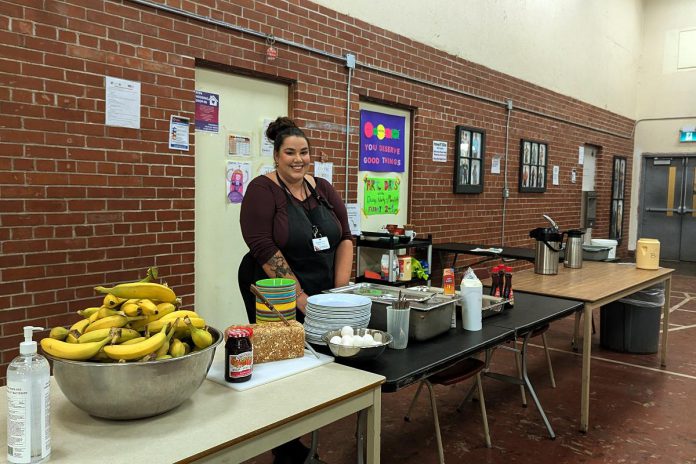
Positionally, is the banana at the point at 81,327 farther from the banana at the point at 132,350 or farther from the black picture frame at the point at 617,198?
the black picture frame at the point at 617,198

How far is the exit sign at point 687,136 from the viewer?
9.84 m

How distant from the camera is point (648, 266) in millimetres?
4508

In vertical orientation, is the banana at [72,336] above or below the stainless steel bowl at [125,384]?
above

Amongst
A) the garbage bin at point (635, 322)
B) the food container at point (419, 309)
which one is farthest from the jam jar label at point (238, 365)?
the garbage bin at point (635, 322)

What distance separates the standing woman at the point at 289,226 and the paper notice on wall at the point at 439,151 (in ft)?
10.1

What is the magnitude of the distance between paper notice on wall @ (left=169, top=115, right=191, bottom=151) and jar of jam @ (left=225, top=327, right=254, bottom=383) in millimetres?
2029

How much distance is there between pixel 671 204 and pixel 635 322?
21.9 feet

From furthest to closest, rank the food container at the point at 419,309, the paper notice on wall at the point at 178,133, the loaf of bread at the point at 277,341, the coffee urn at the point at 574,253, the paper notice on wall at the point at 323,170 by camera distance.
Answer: the coffee urn at the point at 574,253 → the paper notice on wall at the point at 323,170 → the paper notice on wall at the point at 178,133 → the food container at the point at 419,309 → the loaf of bread at the point at 277,341

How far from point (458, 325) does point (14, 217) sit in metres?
2.23

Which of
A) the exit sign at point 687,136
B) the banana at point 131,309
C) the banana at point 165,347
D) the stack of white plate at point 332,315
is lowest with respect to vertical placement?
the stack of white plate at point 332,315

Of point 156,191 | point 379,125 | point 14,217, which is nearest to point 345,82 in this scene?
point 379,125

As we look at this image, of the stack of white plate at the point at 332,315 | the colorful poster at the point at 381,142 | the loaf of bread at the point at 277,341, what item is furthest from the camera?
the colorful poster at the point at 381,142

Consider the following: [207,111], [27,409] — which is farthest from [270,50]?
[27,409]

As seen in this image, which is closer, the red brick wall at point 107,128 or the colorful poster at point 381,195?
the red brick wall at point 107,128
